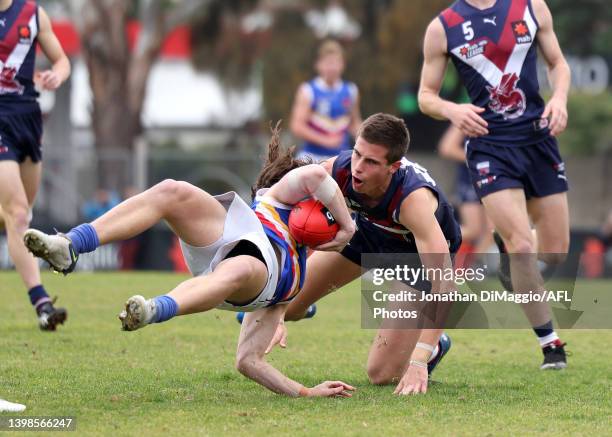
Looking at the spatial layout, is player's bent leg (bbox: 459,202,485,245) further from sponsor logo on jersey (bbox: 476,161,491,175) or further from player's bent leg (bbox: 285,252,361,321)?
player's bent leg (bbox: 285,252,361,321)

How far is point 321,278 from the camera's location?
22.9 ft

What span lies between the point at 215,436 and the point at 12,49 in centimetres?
471

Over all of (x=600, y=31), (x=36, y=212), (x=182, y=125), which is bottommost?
(x=182, y=125)

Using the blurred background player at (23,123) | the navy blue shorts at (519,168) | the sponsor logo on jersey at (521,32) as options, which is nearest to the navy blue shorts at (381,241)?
the navy blue shorts at (519,168)

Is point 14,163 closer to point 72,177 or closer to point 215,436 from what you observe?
point 215,436

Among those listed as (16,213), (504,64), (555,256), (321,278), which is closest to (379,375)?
(321,278)

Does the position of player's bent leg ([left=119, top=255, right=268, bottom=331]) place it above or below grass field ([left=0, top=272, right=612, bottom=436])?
above

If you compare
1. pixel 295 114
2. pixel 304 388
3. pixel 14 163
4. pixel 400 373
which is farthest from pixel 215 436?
pixel 295 114

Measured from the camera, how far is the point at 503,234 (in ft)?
24.8

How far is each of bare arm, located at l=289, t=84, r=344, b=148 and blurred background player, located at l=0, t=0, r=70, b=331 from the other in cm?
473

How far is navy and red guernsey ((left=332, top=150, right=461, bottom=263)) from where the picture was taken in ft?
20.5

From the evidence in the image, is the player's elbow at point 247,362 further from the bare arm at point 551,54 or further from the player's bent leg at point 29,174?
the player's bent leg at point 29,174

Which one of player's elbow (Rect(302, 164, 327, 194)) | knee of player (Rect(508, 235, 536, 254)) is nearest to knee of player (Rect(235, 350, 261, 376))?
player's elbow (Rect(302, 164, 327, 194))

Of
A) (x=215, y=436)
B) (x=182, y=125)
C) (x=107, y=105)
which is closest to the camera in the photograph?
(x=215, y=436)
